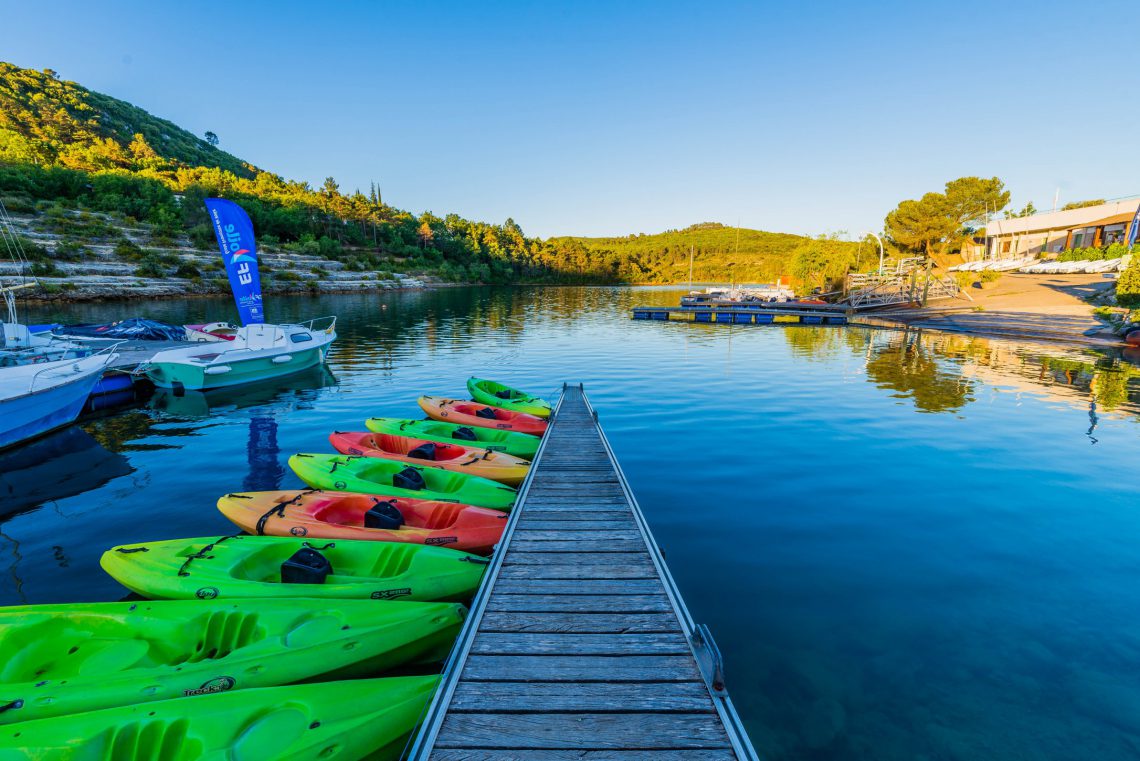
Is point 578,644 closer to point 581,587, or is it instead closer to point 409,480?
point 581,587

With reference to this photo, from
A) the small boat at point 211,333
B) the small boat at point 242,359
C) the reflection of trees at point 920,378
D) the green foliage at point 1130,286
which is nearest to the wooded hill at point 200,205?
the green foliage at point 1130,286

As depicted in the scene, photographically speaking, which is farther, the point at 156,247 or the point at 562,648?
the point at 156,247

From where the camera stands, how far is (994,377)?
20.5 metres

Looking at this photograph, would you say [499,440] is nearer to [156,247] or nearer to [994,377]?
[994,377]

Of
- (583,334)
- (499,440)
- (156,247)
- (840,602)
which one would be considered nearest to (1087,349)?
(583,334)

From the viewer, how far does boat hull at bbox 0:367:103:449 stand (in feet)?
38.9

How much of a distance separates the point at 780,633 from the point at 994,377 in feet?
69.7

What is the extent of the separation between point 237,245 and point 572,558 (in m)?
16.9

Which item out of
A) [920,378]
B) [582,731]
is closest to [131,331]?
[582,731]

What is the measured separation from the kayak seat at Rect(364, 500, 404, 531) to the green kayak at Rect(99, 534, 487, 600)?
0.54m

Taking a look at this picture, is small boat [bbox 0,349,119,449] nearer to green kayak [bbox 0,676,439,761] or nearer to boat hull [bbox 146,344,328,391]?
boat hull [bbox 146,344,328,391]

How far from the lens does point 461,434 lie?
11.4 meters

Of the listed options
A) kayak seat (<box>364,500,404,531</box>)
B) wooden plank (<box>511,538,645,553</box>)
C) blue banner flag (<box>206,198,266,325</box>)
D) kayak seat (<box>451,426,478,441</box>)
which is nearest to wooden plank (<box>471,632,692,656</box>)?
wooden plank (<box>511,538,645,553</box>)

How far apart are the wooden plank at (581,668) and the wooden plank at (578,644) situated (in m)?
0.05
